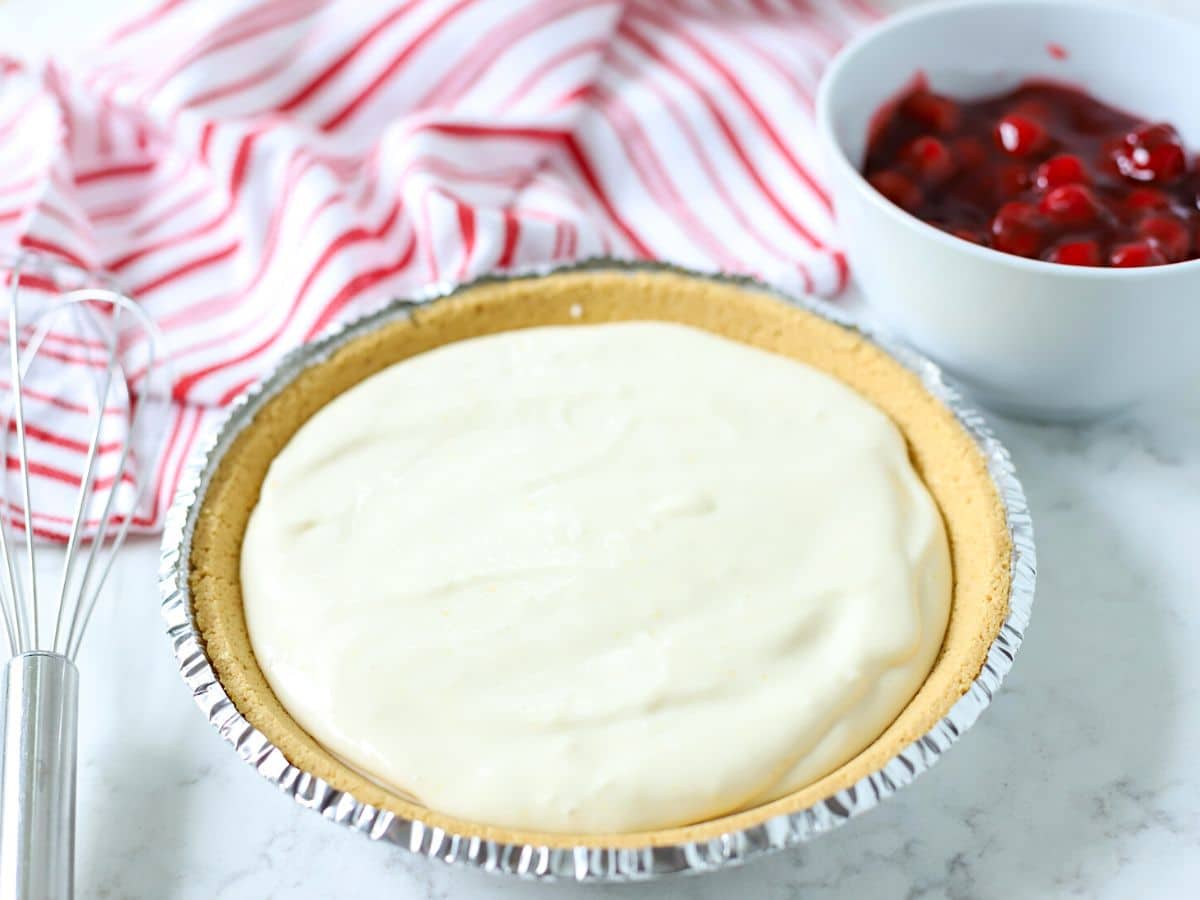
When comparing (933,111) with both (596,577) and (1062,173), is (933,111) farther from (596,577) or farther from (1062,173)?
(596,577)

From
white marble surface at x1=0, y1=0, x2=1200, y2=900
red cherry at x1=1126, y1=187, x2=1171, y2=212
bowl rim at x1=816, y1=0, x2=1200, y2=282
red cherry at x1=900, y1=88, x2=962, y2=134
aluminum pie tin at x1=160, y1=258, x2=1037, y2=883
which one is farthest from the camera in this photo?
red cherry at x1=900, y1=88, x2=962, y2=134

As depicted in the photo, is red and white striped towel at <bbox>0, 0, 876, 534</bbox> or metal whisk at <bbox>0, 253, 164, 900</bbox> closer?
metal whisk at <bbox>0, 253, 164, 900</bbox>

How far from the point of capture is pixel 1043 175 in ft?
4.39

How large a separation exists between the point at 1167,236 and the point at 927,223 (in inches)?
9.1

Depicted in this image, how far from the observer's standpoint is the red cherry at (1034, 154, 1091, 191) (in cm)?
132

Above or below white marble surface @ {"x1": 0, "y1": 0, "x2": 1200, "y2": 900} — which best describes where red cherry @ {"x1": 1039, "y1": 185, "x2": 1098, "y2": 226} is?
above

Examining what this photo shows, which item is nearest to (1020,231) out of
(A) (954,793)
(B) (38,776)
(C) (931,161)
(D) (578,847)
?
Answer: (C) (931,161)

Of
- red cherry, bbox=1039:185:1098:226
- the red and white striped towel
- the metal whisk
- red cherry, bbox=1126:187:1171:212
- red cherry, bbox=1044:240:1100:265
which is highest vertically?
red cherry, bbox=1039:185:1098:226

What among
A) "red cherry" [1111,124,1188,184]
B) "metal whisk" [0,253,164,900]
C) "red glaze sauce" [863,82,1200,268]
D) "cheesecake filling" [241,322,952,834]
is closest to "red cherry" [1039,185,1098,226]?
"red glaze sauce" [863,82,1200,268]

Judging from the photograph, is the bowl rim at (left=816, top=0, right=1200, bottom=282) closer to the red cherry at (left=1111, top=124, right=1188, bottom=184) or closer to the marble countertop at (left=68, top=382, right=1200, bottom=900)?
the red cherry at (left=1111, top=124, right=1188, bottom=184)

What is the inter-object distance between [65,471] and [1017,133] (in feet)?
3.56

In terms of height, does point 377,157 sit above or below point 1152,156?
below

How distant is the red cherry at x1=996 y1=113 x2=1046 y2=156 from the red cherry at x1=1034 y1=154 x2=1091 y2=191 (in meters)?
0.06

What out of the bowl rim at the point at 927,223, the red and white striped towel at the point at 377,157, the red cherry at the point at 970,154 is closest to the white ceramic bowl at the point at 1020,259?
the bowl rim at the point at 927,223
